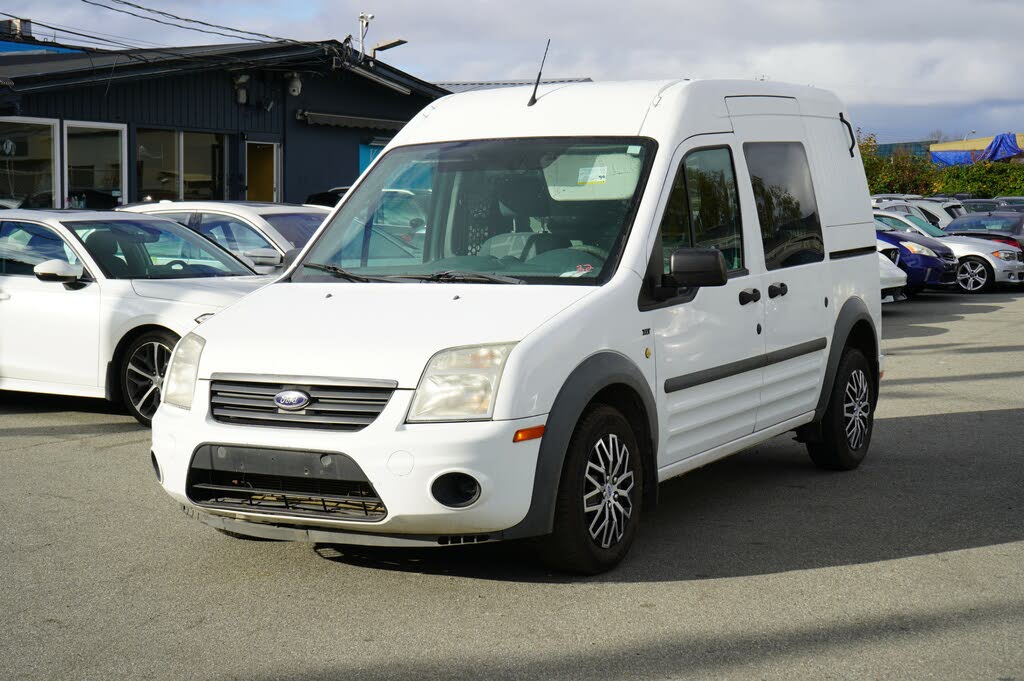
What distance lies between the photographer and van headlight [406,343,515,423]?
4.82 m

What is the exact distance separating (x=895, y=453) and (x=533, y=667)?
4.68 m

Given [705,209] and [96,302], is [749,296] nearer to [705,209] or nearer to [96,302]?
[705,209]

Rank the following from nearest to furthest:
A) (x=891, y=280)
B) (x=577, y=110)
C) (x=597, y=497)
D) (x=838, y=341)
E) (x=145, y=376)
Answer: (x=597, y=497) → (x=577, y=110) → (x=838, y=341) → (x=145, y=376) → (x=891, y=280)

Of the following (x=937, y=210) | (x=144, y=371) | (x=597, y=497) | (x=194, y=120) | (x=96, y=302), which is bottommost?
(x=597, y=497)

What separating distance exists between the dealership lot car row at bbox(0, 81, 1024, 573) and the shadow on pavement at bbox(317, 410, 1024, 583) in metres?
0.29

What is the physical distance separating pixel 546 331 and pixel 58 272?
5360 millimetres

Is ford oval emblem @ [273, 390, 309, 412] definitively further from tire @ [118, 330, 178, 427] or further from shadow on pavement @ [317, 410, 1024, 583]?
tire @ [118, 330, 178, 427]

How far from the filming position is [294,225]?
505 inches

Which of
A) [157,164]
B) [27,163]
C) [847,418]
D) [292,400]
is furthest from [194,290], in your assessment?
[157,164]

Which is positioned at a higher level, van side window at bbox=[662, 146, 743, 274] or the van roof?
the van roof

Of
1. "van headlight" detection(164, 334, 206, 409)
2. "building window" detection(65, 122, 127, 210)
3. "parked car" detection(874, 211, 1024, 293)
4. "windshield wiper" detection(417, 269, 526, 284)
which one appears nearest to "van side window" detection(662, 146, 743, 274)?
"windshield wiper" detection(417, 269, 526, 284)

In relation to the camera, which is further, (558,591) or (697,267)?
(697,267)

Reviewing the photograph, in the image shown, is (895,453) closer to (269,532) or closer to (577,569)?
(577,569)

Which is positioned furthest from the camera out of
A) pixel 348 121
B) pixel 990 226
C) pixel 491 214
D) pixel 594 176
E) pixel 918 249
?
pixel 990 226
